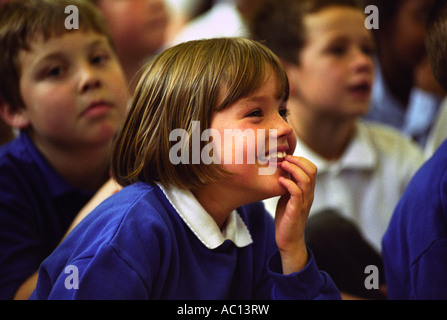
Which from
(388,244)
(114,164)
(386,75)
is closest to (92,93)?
(114,164)

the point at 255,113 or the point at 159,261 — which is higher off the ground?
the point at 255,113

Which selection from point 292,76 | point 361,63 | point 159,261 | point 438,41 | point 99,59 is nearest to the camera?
point 159,261

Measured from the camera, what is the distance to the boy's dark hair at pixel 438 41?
725 millimetres

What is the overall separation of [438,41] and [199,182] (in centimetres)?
40

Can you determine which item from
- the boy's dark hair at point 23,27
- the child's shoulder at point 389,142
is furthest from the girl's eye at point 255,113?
the child's shoulder at point 389,142

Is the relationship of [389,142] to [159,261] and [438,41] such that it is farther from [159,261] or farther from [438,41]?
[159,261]

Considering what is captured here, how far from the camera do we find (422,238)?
2.18ft

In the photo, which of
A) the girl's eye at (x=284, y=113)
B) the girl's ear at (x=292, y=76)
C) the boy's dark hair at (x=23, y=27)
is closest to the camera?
the girl's eye at (x=284, y=113)

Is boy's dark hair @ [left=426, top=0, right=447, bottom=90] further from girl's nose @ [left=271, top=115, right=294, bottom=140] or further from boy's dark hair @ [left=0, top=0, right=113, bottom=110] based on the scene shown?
boy's dark hair @ [left=0, top=0, right=113, bottom=110]

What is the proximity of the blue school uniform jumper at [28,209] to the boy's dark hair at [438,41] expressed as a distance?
57cm

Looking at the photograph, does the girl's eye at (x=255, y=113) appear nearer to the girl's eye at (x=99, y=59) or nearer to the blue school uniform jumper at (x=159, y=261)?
the blue school uniform jumper at (x=159, y=261)

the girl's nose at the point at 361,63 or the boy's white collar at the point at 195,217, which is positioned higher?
the girl's nose at the point at 361,63

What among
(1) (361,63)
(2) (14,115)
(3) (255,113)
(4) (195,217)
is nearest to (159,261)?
(4) (195,217)

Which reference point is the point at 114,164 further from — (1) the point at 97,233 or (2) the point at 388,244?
(2) the point at 388,244
